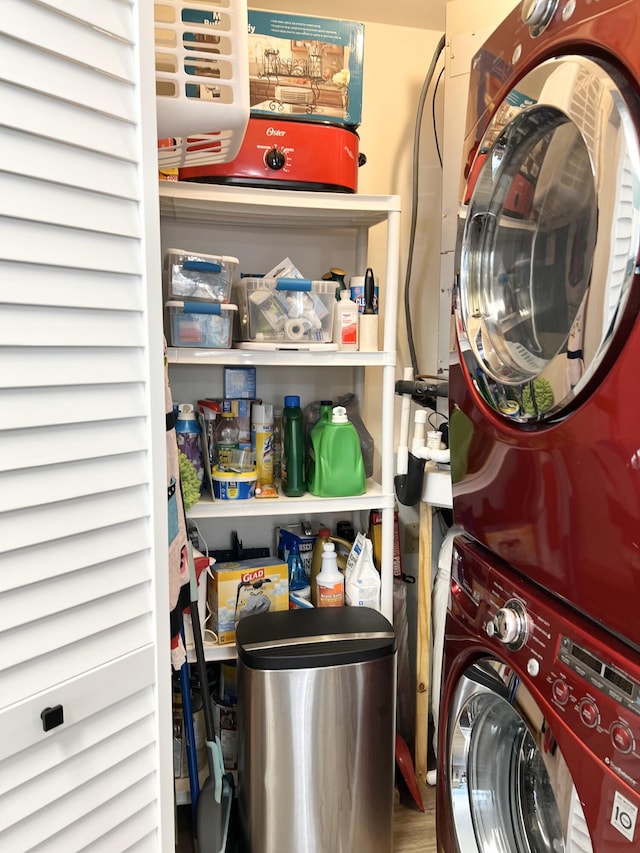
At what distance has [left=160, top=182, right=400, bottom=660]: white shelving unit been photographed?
1.57 m

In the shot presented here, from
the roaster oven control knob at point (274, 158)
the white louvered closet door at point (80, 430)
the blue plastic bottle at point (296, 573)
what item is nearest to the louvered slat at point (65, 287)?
the white louvered closet door at point (80, 430)

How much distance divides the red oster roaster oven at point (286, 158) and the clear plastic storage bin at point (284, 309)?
0.25 m

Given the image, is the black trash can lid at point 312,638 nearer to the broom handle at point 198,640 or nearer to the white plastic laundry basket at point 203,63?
the broom handle at point 198,640

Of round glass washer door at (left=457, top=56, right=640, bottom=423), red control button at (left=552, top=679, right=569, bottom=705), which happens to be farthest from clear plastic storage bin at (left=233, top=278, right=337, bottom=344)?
red control button at (left=552, top=679, right=569, bottom=705)

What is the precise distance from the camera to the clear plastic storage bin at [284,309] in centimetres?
164

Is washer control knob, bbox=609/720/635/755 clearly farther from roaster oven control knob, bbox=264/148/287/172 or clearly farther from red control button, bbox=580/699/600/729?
roaster oven control knob, bbox=264/148/287/172

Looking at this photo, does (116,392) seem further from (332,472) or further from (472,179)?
(332,472)

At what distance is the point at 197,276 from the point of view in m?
1.58

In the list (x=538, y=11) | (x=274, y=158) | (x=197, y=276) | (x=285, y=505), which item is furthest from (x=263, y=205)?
(x=538, y=11)

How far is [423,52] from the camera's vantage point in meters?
2.00

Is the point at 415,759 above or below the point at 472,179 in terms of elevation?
below

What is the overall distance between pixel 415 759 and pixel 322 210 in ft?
5.39

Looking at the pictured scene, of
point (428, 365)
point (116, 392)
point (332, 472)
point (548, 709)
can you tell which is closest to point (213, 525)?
point (332, 472)

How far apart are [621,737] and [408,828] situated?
1.34 m
